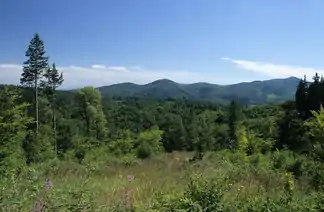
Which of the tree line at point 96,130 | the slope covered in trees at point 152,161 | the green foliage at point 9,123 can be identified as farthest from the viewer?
the tree line at point 96,130

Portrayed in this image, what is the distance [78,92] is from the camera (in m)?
52.2

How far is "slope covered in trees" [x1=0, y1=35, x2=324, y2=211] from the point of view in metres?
5.03

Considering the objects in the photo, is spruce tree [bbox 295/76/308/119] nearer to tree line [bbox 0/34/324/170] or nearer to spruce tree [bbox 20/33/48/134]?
tree line [bbox 0/34/324/170]

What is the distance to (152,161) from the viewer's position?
17.2m

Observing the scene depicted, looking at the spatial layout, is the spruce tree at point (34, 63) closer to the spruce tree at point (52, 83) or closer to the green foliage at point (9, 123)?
the spruce tree at point (52, 83)

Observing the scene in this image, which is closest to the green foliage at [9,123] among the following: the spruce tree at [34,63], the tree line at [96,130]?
the tree line at [96,130]

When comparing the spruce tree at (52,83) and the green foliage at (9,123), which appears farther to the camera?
the spruce tree at (52,83)

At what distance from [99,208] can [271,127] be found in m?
37.4

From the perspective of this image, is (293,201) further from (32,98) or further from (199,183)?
(32,98)

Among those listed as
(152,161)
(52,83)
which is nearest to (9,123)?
(152,161)

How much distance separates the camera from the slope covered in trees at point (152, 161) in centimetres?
503

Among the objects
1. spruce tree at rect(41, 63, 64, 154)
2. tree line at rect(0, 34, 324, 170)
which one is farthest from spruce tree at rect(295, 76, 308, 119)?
spruce tree at rect(41, 63, 64, 154)

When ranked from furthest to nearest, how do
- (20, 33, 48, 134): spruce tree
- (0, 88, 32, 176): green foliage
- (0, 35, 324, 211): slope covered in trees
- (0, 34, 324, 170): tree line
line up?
(20, 33, 48, 134): spruce tree < (0, 34, 324, 170): tree line < (0, 88, 32, 176): green foliage < (0, 35, 324, 211): slope covered in trees

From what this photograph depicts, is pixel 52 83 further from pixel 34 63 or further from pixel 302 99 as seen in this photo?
pixel 302 99
